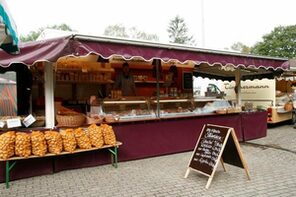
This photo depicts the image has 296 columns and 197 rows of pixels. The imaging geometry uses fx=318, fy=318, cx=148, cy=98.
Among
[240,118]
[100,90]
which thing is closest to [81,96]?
[100,90]

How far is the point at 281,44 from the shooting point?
143ft

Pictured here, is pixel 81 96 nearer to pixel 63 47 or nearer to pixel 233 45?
pixel 63 47

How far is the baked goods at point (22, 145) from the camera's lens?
5414 mm

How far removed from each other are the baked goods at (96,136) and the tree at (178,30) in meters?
50.5

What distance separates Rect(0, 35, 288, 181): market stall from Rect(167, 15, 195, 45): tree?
151 feet

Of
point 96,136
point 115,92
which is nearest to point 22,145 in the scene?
point 96,136

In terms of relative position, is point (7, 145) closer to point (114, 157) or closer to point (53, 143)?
point (53, 143)

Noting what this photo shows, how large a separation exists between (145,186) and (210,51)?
357 cm

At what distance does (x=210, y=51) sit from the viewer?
286 inches

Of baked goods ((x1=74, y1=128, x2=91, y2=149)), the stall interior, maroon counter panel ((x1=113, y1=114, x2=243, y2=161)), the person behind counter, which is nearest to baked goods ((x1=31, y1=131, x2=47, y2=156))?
baked goods ((x1=74, y1=128, x2=91, y2=149))

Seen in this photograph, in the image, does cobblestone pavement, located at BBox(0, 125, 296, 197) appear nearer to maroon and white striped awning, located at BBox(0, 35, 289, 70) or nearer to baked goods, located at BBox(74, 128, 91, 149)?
baked goods, located at BBox(74, 128, 91, 149)

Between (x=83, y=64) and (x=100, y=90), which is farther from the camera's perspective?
(x=100, y=90)

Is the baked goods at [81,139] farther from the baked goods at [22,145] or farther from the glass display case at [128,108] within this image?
the glass display case at [128,108]

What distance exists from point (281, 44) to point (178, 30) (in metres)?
18.5
